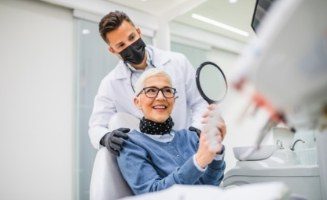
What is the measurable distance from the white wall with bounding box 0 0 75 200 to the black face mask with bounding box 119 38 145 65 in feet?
4.79

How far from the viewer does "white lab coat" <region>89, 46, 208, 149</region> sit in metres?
1.64

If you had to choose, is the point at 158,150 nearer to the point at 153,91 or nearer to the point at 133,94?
the point at 153,91

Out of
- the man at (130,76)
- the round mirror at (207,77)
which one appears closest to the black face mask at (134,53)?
the man at (130,76)

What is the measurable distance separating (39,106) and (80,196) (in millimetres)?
898

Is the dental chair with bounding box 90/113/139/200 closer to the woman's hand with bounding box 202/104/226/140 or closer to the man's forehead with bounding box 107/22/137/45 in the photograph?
the woman's hand with bounding box 202/104/226/140

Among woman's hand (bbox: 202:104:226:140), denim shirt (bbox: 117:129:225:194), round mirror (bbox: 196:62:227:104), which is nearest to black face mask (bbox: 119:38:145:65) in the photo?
denim shirt (bbox: 117:129:225:194)

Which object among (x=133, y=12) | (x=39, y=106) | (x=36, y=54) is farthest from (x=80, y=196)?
(x=133, y=12)

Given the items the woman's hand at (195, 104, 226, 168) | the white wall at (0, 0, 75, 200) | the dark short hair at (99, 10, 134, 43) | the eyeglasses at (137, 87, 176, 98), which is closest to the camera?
the woman's hand at (195, 104, 226, 168)

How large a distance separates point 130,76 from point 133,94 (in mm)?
106

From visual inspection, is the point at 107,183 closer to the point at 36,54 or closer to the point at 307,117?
the point at 307,117

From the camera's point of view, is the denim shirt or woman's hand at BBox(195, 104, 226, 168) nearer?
woman's hand at BBox(195, 104, 226, 168)

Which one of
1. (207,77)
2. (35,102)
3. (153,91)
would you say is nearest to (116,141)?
(153,91)

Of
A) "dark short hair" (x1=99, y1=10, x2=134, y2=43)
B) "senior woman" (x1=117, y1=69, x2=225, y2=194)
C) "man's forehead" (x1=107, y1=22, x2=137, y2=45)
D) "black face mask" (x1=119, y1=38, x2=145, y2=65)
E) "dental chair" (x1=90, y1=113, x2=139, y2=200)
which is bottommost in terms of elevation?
"dental chair" (x1=90, y1=113, x2=139, y2=200)

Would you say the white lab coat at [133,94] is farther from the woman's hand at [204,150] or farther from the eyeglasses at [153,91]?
A: the woman's hand at [204,150]
